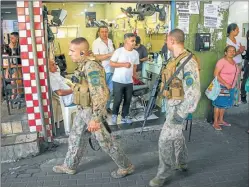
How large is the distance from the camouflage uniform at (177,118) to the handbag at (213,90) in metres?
1.92

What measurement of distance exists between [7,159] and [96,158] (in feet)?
4.22

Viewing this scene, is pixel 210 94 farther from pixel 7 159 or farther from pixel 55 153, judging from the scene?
pixel 7 159

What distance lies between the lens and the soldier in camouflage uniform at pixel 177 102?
289cm

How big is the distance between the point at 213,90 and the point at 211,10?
58.8 inches

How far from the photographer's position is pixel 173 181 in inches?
129

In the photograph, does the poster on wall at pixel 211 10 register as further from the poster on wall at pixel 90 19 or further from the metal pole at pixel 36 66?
the poster on wall at pixel 90 19

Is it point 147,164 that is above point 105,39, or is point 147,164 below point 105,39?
below

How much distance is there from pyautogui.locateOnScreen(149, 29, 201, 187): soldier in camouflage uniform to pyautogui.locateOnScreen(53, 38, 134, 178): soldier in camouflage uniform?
52 centimetres

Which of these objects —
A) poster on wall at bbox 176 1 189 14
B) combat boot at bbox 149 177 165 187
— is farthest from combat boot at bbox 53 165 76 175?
poster on wall at bbox 176 1 189 14

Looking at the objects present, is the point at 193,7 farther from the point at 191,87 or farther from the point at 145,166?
the point at 145,166

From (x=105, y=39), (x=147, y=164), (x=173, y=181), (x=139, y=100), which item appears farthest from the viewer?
(x=139, y=100)

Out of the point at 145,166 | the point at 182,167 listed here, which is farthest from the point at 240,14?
the point at 145,166

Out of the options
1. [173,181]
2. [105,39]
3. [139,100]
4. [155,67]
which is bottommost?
[173,181]

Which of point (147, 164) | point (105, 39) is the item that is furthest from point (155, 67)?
point (147, 164)
